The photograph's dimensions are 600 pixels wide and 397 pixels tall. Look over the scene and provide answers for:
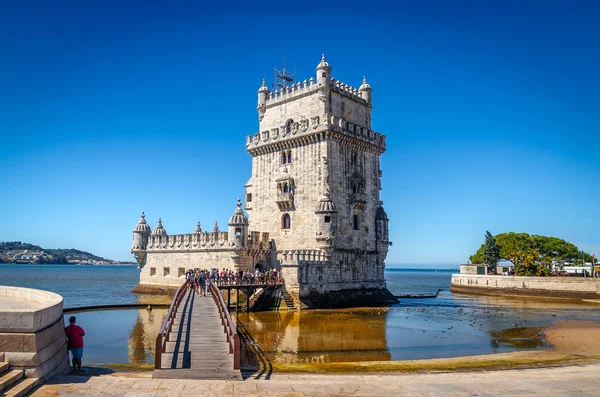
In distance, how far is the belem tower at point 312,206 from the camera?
39531 millimetres

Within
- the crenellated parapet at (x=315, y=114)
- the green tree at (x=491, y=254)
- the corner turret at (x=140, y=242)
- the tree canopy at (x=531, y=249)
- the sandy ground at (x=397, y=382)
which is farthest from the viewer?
the green tree at (x=491, y=254)

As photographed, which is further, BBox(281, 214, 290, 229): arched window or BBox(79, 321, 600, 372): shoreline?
BBox(281, 214, 290, 229): arched window

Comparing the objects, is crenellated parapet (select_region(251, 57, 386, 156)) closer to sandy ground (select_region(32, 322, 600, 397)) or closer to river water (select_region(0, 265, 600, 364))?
river water (select_region(0, 265, 600, 364))

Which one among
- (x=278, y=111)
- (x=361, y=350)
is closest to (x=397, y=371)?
(x=361, y=350)

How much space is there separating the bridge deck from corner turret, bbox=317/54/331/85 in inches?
1022

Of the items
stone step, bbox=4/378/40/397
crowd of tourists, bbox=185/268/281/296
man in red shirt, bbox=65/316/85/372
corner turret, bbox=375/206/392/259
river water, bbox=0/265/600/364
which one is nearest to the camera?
stone step, bbox=4/378/40/397

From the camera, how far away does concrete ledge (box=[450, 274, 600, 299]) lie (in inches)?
2186

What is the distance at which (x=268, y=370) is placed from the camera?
15.9 metres

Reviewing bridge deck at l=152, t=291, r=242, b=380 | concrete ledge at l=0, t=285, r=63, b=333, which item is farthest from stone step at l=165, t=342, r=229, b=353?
concrete ledge at l=0, t=285, r=63, b=333

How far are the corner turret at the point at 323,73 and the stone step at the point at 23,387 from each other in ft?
114

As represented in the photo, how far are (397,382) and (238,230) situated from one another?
28.2m

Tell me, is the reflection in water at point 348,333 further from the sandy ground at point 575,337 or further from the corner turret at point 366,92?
the corner turret at point 366,92

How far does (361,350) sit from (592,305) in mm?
36834

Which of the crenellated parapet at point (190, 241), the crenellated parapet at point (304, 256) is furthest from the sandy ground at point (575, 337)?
the crenellated parapet at point (190, 241)
